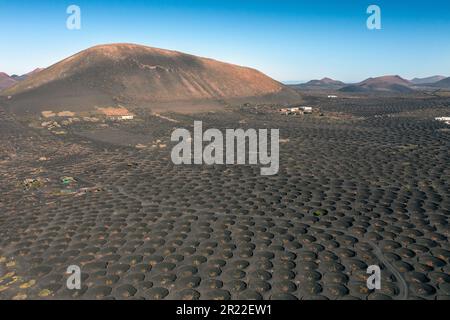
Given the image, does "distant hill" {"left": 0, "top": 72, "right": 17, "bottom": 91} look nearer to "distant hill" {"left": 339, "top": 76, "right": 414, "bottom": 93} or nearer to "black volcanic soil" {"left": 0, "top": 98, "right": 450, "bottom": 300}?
"distant hill" {"left": 339, "top": 76, "right": 414, "bottom": 93}

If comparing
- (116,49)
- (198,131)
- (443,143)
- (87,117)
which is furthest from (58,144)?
(116,49)

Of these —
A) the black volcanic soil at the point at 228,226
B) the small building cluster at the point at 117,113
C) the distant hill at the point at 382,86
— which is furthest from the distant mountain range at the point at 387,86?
the black volcanic soil at the point at 228,226

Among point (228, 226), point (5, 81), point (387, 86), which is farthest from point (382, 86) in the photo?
point (228, 226)

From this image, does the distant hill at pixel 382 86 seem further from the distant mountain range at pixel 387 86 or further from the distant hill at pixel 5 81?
the distant hill at pixel 5 81

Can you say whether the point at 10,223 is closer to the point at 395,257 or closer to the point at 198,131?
the point at 395,257

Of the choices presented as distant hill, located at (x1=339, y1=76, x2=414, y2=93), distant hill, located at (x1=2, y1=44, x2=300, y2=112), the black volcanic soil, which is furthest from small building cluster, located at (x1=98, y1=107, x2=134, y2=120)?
distant hill, located at (x1=339, y1=76, x2=414, y2=93)

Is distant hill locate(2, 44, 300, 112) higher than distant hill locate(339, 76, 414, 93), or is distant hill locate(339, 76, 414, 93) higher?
distant hill locate(339, 76, 414, 93)
